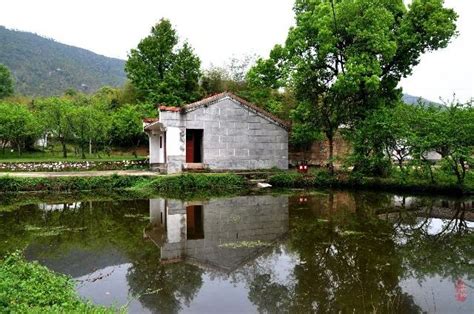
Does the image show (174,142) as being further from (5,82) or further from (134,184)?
(5,82)

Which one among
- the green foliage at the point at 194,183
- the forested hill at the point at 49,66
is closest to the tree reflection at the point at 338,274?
the green foliage at the point at 194,183

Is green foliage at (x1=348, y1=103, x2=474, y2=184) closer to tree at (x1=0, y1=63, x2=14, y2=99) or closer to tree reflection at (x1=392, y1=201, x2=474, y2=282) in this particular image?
tree reflection at (x1=392, y1=201, x2=474, y2=282)

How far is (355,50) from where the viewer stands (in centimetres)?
2164

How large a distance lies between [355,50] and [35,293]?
19603 millimetres

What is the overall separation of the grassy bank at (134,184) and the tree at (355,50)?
6.91 m

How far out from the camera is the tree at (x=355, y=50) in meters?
21.1

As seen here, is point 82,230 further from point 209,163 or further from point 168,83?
point 168,83

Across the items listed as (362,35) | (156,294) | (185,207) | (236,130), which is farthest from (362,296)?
(236,130)

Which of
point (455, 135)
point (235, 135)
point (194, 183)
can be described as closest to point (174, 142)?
point (194, 183)

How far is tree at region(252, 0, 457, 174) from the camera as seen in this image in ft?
69.2

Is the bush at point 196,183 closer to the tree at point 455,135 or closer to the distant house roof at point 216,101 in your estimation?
the distant house roof at point 216,101

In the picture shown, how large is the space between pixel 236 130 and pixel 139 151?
69.0ft

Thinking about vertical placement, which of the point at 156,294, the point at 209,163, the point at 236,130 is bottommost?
the point at 156,294

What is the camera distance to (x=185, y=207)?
16281 millimetres
